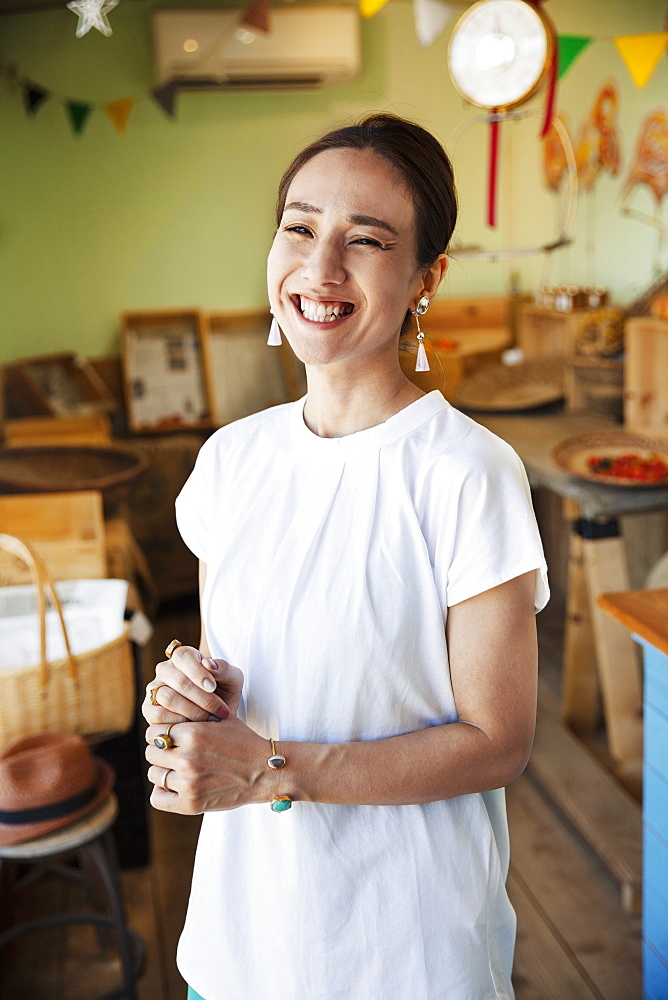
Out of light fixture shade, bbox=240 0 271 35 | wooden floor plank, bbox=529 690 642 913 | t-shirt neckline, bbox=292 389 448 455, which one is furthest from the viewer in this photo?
light fixture shade, bbox=240 0 271 35

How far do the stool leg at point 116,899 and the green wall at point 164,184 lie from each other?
10.4 ft

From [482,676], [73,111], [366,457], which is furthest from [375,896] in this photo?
[73,111]

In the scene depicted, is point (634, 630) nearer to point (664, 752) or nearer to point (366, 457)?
point (664, 752)

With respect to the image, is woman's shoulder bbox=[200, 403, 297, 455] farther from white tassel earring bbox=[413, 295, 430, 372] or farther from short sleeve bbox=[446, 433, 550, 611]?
short sleeve bbox=[446, 433, 550, 611]

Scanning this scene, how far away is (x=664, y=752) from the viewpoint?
1656 millimetres

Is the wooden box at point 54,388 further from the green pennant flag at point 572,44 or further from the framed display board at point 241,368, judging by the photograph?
the green pennant flag at point 572,44

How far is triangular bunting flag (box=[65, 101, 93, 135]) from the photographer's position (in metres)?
4.39

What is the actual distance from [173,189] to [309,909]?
4270mm

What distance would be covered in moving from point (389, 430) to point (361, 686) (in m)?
0.28

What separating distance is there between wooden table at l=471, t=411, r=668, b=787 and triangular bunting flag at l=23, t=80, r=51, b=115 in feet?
9.17

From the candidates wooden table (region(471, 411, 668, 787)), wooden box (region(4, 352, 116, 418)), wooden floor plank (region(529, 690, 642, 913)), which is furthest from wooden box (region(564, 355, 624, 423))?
wooden box (region(4, 352, 116, 418))

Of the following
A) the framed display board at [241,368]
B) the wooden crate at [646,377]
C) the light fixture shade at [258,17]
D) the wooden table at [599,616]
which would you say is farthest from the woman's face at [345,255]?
the framed display board at [241,368]

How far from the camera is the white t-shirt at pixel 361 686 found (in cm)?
99

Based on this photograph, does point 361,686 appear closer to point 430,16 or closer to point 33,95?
point 430,16
